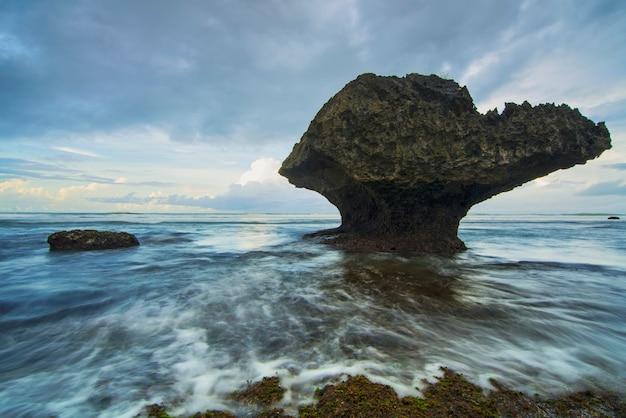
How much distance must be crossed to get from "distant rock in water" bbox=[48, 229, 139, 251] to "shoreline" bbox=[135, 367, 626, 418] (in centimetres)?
1208

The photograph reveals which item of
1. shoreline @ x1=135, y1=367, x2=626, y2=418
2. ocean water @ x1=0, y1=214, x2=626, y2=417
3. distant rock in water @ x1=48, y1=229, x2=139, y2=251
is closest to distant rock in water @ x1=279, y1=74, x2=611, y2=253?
ocean water @ x1=0, y1=214, x2=626, y2=417

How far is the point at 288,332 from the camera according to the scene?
12.6 ft

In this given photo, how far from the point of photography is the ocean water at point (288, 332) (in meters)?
2.70

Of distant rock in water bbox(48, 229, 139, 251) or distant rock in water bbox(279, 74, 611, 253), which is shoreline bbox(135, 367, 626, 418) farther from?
distant rock in water bbox(48, 229, 139, 251)

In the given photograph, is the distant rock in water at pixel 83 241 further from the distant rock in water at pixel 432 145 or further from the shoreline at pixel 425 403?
the shoreline at pixel 425 403

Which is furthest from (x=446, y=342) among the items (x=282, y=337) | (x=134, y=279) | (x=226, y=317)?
(x=134, y=279)

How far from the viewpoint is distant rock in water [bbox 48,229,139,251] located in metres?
11.8

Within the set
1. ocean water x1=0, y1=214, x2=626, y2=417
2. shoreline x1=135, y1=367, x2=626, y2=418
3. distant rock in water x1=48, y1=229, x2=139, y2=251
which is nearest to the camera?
shoreline x1=135, y1=367, x2=626, y2=418

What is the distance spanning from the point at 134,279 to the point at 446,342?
6624mm

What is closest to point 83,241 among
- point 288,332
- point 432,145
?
point 288,332

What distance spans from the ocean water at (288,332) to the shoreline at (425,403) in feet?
0.35

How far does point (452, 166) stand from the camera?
Result: 30.3 feet

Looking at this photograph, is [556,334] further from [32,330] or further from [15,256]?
[15,256]

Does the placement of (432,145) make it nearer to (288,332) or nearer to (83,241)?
(288,332)
